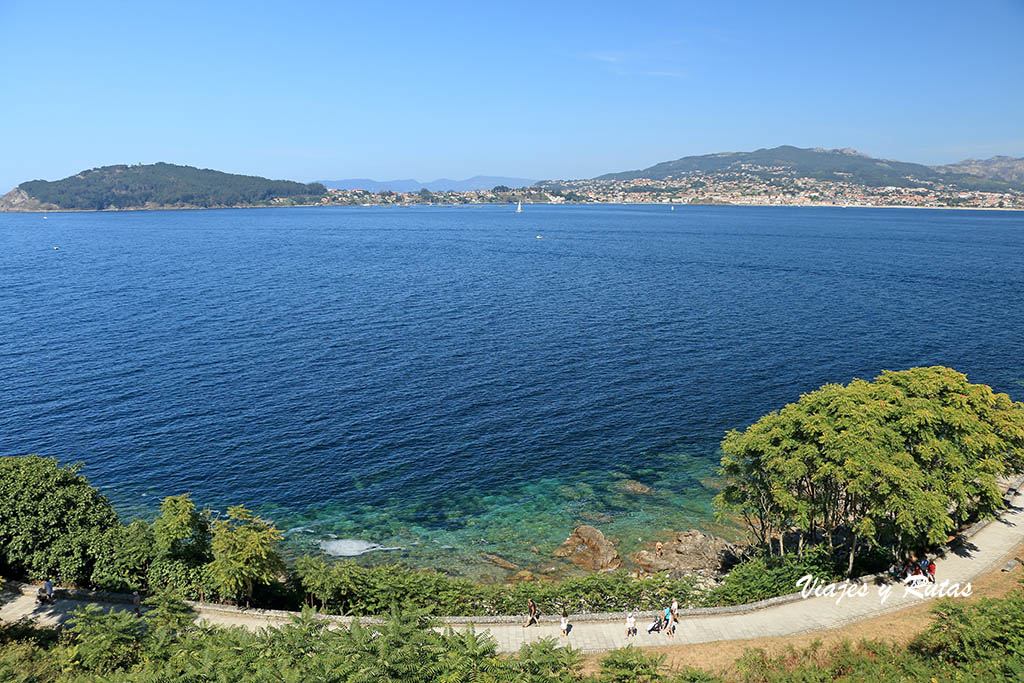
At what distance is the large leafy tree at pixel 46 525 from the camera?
3109 cm

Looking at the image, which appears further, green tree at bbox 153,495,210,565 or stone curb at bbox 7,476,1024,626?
green tree at bbox 153,495,210,565

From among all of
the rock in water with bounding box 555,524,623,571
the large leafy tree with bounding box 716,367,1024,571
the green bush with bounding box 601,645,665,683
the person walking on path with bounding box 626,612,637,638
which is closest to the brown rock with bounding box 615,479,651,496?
the rock in water with bounding box 555,524,623,571

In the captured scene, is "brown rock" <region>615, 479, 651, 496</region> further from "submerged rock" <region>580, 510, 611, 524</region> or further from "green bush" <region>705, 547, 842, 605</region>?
"green bush" <region>705, 547, 842, 605</region>

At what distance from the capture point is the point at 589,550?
3862 cm

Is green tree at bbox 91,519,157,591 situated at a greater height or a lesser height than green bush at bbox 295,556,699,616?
greater

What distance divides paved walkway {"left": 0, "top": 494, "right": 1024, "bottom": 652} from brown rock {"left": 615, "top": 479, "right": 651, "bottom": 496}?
17.2 m

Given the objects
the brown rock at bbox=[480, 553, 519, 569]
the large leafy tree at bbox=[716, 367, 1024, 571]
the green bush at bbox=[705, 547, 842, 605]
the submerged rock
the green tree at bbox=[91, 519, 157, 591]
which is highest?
the large leafy tree at bbox=[716, 367, 1024, 571]

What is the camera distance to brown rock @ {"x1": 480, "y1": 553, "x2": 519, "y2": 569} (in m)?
37.8

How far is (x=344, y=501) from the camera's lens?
1748 inches

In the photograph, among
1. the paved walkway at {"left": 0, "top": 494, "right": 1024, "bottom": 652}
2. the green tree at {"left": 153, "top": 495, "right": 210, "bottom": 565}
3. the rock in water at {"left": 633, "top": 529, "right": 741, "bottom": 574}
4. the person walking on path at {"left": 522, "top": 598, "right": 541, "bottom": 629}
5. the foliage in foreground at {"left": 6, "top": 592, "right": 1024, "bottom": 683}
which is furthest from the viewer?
the rock in water at {"left": 633, "top": 529, "right": 741, "bottom": 574}

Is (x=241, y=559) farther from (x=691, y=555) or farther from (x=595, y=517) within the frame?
(x=691, y=555)

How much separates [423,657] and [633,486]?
2886 cm

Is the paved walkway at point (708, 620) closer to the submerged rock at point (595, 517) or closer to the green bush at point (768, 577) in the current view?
the green bush at point (768, 577)

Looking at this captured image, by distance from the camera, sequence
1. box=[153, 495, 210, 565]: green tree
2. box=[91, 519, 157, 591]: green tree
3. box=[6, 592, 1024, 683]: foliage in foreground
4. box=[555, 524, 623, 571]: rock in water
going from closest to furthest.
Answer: box=[6, 592, 1024, 683]: foliage in foreground → box=[153, 495, 210, 565]: green tree → box=[91, 519, 157, 591]: green tree → box=[555, 524, 623, 571]: rock in water
